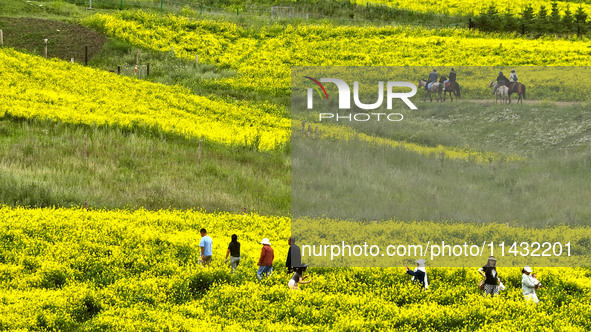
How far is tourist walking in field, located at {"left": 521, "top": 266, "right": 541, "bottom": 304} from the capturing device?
1734 centimetres

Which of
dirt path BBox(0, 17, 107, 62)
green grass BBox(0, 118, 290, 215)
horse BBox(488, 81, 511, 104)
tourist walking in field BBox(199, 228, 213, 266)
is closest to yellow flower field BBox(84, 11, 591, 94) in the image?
dirt path BBox(0, 17, 107, 62)

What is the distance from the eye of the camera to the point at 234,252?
18.4 metres

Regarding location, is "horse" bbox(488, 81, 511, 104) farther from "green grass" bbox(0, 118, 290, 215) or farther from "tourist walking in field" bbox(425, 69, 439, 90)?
"green grass" bbox(0, 118, 290, 215)

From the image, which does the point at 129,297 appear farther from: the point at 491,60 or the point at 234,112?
the point at 491,60

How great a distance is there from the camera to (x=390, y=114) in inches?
1996

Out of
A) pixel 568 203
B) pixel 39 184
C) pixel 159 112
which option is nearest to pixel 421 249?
pixel 568 203

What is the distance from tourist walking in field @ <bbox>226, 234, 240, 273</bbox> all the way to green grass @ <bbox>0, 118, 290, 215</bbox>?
935 cm

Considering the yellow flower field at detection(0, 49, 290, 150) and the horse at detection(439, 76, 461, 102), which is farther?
the horse at detection(439, 76, 461, 102)

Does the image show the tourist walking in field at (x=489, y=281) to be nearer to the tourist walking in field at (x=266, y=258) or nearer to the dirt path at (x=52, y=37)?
the tourist walking in field at (x=266, y=258)

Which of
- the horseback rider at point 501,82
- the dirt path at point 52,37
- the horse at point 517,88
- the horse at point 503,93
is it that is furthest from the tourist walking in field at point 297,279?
the dirt path at point 52,37

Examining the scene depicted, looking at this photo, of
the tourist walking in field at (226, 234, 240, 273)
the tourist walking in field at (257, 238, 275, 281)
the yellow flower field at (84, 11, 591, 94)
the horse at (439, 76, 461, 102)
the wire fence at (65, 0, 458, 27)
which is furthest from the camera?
the wire fence at (65, 0, 458, 27)

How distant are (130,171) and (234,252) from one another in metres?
13.4

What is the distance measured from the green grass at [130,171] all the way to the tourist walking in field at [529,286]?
12.9 meters

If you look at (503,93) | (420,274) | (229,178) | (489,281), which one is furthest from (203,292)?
(503,93)
